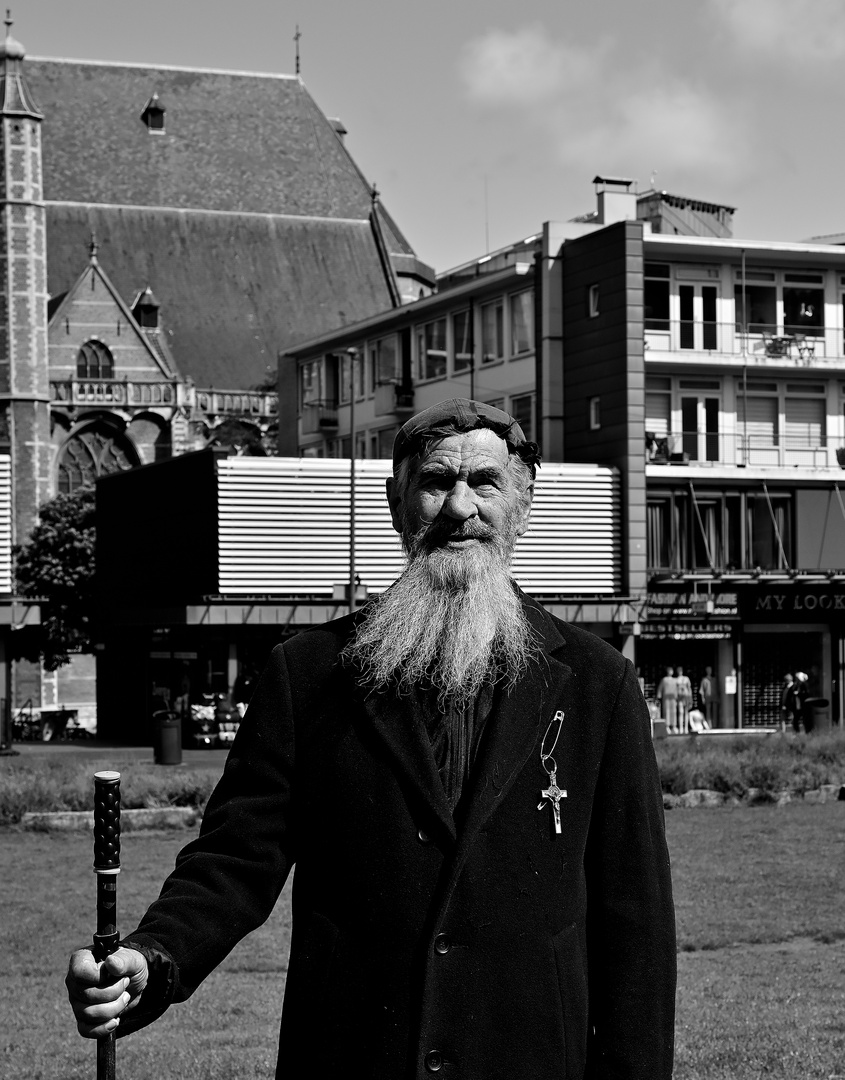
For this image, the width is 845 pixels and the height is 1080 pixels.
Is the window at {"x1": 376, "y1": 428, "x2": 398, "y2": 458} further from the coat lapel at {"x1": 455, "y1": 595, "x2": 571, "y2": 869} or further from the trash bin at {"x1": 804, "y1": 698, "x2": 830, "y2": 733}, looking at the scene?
the coat lapel at {"x1": 455, "y1": 595, "x2": 571, "y2": 869}

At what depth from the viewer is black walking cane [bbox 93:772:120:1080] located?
10.8ft

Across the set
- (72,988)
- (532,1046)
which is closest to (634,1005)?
(532,1046)

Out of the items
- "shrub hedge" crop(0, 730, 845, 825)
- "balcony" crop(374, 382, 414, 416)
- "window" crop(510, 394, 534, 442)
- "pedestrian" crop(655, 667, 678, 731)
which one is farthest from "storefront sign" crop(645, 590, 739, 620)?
"shrub hedge" crop(0, 730, 845, 825)

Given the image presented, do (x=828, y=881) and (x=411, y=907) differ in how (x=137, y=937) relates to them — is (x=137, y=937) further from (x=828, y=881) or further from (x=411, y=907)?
(x=828, y=881)

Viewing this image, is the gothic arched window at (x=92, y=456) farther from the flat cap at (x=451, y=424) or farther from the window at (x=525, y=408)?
the flat cap at (x=451, y=424)

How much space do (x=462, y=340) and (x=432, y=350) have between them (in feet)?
5.59

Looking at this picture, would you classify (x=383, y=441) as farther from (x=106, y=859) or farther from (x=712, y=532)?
(x=106, y=859)

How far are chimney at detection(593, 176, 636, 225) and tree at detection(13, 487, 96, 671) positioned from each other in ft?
78.1

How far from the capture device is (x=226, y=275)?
88.0 meters

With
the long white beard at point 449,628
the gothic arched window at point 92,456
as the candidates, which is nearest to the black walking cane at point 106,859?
the long white beard at point 449,628

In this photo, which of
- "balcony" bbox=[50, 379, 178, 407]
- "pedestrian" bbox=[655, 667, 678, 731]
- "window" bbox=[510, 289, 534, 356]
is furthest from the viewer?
"balcony" bbox=[50, 379, 178, 407]

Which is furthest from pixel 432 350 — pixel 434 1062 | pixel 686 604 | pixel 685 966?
pixel 434 1062

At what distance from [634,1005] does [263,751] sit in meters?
0.93

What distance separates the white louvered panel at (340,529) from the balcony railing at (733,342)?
3.84 metres
